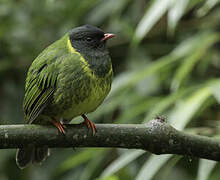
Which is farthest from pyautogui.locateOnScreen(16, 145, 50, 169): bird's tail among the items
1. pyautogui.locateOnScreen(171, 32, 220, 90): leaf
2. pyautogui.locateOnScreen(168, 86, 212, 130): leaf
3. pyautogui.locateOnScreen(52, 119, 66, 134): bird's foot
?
pyautogui.locateOnScreen(171, 32, 220, 90): leaf

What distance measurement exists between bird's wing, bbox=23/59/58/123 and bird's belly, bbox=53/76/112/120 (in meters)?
0.11

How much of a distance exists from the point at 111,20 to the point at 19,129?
2543 millimetres

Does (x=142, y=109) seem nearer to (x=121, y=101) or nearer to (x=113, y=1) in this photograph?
(x=121, y=101)

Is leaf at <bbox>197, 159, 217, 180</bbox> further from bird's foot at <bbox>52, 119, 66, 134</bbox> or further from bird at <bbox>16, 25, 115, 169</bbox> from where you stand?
bird's foot at <bbox>52, 119, 66, 134</bbox>

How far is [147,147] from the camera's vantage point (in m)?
2.23

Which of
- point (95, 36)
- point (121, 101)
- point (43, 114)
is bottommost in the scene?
point (121, 101)

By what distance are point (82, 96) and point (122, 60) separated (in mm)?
2010

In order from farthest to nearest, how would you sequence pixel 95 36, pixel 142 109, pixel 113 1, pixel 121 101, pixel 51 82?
pixel 113 1 → pixel 121 101 → pixel 142 109 → pixel 95 36 → pixel 51 82

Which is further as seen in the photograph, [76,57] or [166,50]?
[166,50]

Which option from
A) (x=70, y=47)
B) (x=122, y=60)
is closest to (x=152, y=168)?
(x=70, y=47)

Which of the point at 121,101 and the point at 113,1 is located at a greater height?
the point at 113,1

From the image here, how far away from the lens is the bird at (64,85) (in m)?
2.70

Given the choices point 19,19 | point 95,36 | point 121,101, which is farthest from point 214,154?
point 19,19

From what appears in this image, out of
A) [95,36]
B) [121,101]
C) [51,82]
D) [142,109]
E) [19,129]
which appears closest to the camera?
[19,129]
